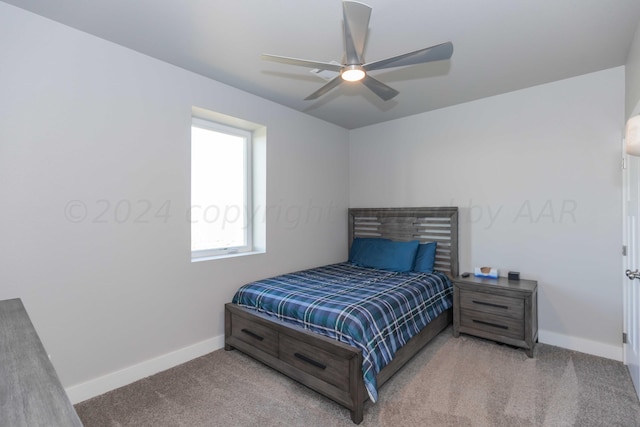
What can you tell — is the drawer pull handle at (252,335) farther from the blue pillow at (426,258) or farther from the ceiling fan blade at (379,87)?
the ceiling fan blade at (379,87)

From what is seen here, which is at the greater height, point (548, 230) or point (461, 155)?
point (461, 155)

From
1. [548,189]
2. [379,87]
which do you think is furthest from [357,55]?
[548,189]

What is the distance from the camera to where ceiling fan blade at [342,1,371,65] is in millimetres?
1534

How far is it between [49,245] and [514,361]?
3.60 meters

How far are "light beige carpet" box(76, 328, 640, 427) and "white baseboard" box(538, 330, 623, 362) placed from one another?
10 cm

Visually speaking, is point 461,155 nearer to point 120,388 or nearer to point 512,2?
point 512,2

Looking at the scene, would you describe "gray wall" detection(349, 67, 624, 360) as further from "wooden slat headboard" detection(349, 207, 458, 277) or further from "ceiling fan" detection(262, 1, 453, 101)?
"ceiling fan" detection(262, 1, 453, 101)

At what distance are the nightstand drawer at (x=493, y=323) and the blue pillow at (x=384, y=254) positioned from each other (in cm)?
76

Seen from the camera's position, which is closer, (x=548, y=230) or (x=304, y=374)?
(x=304, y=374)

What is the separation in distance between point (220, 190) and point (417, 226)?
7.70 feet

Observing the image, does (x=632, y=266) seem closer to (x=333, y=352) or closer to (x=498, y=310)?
(x=498, y=310)

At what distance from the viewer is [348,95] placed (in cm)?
328

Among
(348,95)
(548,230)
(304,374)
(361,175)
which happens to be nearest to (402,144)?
(361,175)

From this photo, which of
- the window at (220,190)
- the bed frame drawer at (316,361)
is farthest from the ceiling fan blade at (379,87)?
the bed frame drawer at (316,361)
